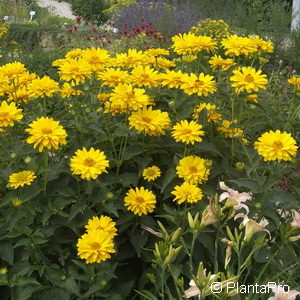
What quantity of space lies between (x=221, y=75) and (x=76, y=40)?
5980 millimetres

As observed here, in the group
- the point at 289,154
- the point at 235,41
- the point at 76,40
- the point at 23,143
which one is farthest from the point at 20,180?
the point at 76,40

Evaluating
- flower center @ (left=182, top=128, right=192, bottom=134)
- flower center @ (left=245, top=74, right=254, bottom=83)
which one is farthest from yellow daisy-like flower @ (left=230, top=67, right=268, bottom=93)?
flower center @ (left=182, top=128, right=192, bottom=134)

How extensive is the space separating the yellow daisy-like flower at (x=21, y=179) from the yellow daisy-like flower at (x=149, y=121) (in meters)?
0.39

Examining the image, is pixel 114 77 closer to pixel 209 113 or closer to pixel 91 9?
pixel 209 113

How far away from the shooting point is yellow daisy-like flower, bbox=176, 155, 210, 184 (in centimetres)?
178

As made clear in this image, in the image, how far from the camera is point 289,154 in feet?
5.52

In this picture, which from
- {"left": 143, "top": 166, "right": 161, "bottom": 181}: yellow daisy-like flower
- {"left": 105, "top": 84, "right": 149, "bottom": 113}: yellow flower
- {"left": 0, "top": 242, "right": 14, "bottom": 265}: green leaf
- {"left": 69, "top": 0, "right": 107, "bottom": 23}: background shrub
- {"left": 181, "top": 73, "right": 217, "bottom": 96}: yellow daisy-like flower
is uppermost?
{"left": 181, "top": 73, "right": 217, "bottom": 96}: yellow daisy-like flower

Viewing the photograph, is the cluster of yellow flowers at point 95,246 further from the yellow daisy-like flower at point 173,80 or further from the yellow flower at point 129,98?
the yellow daisy-like flower at point 173,80

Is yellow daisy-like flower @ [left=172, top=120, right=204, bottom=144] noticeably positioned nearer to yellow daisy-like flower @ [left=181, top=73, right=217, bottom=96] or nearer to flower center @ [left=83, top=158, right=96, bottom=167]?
yellow daisy-like flower @ [left=181, top=73, right=217, bottom=96]

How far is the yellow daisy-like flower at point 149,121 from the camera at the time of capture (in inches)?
70.4

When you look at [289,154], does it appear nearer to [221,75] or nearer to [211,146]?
[211,146]

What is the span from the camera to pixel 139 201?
5.81 feet

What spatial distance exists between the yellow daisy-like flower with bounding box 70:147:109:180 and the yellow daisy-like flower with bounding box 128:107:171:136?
174 mm

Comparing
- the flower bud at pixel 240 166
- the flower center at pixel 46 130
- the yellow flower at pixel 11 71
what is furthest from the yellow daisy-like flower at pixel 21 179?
the flower bud at pixel 240 166
